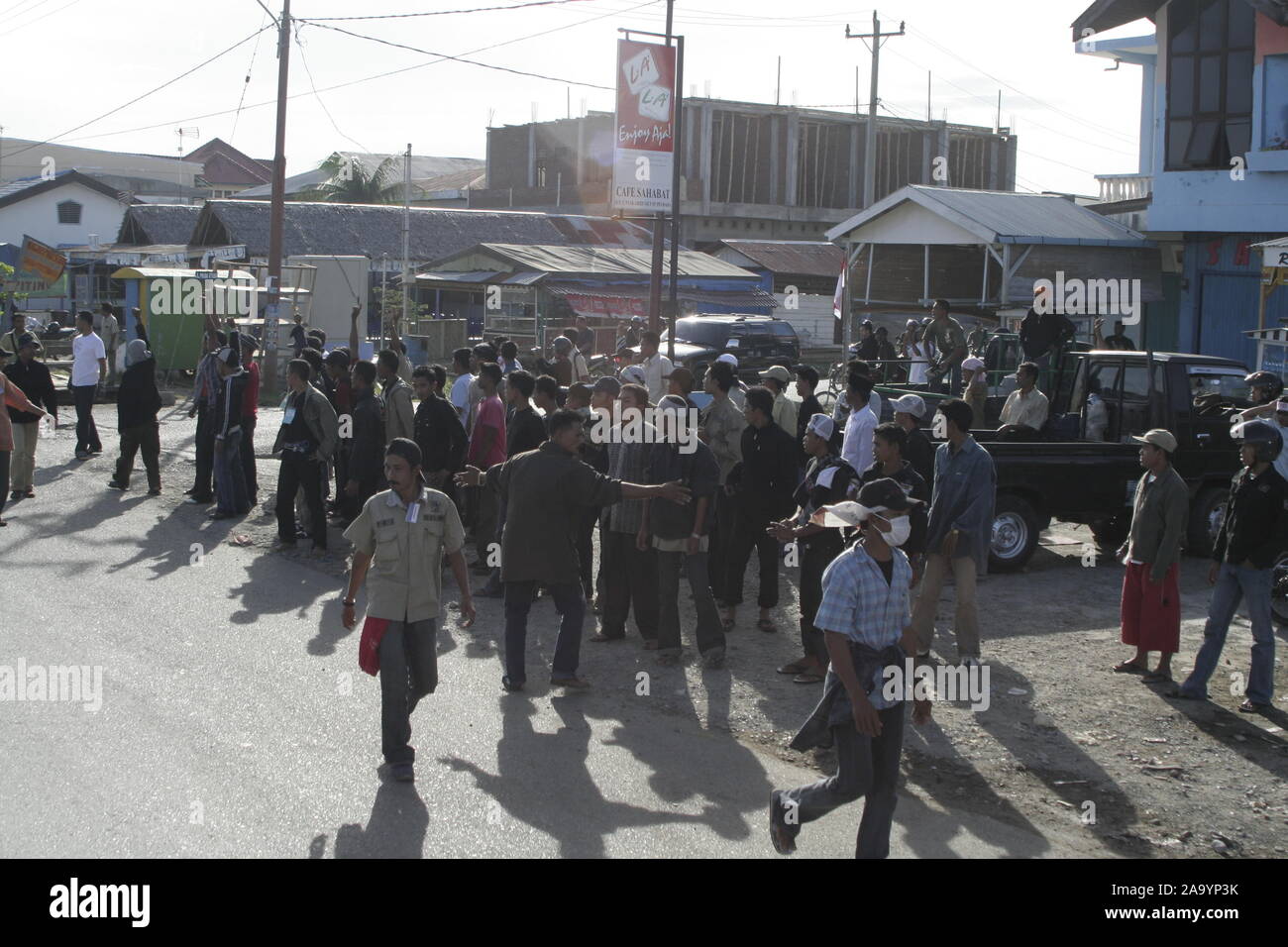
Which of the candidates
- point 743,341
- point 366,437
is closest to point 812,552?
point 366,437

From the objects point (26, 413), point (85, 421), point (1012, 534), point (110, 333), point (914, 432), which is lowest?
point (1012, 534)

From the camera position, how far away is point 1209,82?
68.3 feet

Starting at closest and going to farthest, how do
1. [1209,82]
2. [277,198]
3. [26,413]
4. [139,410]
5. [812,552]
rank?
[812,552], [26,413], [139,410], [1209,82], [277,198]

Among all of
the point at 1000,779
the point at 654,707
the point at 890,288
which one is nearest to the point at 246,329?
the point at 890,288

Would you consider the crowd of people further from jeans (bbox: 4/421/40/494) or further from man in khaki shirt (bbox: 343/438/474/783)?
jeans (bbox: 4/421/40/494)

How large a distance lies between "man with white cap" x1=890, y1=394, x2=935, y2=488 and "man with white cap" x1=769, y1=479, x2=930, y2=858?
3.48m

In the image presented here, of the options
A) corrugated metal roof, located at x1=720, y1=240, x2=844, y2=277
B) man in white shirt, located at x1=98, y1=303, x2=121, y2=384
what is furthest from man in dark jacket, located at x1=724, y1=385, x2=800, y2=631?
corrugated metal roof, located at x1=720, y1=240, x2=844, y2=277

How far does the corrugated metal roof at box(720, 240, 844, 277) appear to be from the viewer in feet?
163

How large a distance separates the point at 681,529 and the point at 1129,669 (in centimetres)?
326

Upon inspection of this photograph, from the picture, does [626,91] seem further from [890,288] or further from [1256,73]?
[1256,73]

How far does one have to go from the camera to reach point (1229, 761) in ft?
23.6

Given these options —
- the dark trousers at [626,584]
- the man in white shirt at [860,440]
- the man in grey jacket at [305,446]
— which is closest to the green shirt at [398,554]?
the dark trousers at [626,584]

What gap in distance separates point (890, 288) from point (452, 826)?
20388 millimetres

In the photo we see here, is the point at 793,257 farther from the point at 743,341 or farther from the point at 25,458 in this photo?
the point at 25,458
